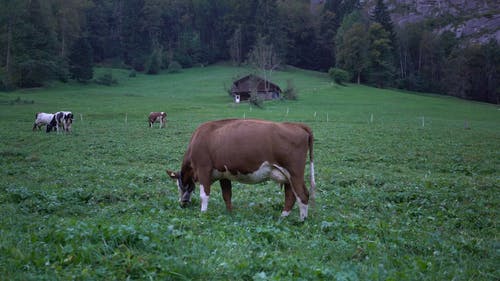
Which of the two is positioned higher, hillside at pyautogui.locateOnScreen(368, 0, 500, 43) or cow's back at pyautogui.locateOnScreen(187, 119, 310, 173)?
hillside at pyautogui.locateOnScreen(368, 0, 500, 43)

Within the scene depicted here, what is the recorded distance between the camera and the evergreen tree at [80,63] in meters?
91.3

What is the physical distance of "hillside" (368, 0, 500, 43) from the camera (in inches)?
5972

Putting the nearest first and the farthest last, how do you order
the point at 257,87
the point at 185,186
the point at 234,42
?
the point at 185,186 → the point at 257,87 → the point at 234,42

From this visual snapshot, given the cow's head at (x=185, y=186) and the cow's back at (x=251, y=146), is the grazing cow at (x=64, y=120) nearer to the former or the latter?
the cow's head at (x=185, y=186)

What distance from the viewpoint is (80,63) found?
92.4m

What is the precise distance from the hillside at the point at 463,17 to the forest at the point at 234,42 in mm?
13724

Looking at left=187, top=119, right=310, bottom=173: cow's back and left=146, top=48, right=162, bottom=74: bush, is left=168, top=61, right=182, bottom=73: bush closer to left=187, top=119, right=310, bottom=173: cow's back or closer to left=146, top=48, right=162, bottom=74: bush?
left=146, top=48, right=162, bottom=74: bush

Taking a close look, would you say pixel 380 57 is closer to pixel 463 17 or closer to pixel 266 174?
pixel 463 17

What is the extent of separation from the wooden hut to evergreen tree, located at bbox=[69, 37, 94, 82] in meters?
33.8

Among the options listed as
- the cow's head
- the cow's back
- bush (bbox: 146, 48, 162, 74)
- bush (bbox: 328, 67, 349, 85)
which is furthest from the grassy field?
bush (bbox: 146, 48, 162, 74)

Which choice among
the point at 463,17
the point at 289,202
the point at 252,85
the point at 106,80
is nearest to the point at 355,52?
the point at 252,85

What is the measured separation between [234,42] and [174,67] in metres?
20.0

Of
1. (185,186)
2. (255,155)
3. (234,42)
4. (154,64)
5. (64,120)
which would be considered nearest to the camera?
(255,155)

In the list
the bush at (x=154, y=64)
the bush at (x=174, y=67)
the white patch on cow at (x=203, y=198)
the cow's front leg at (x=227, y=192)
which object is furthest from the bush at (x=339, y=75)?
the white patch on cow at (x=203, y=198)
